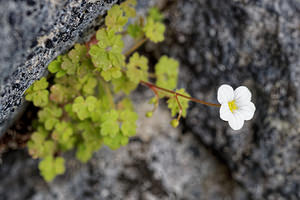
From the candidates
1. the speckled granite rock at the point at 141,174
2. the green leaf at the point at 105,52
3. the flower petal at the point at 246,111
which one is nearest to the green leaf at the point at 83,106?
the green leaf at the point at 105,52

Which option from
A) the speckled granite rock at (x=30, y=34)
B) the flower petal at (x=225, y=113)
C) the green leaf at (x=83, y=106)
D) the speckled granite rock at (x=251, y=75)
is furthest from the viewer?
the speckled granite rock at (x=251, y=75)

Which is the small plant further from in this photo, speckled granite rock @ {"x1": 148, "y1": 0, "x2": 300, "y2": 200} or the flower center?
speckled granite rock @ {"x1": 148, "y1": 0, "x2": 300, "y2": 200}

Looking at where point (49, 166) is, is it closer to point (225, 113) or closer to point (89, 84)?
point (89, 84)

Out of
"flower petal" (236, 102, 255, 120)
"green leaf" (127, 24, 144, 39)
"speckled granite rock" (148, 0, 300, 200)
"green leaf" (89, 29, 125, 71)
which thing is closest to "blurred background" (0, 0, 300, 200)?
"speckled granite rock" (148, 0, 300, 200)

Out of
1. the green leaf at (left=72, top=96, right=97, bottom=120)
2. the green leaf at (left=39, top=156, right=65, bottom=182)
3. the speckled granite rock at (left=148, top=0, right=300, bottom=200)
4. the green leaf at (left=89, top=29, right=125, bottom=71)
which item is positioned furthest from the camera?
the green leaf at (left=39, top=156, right=65, bottom=182)

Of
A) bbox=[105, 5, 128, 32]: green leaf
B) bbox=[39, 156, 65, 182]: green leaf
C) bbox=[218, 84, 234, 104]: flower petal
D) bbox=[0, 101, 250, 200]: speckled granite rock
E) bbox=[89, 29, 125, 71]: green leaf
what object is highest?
bbox=[105, 5, 128, 32]: green leaf

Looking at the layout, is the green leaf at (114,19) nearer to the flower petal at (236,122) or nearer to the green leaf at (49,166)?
the flower petal at (236,122)

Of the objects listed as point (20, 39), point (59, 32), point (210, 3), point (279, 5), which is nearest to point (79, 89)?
point (59, 32)

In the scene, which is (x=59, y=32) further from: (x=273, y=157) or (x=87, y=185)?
(x=273, y=157)
